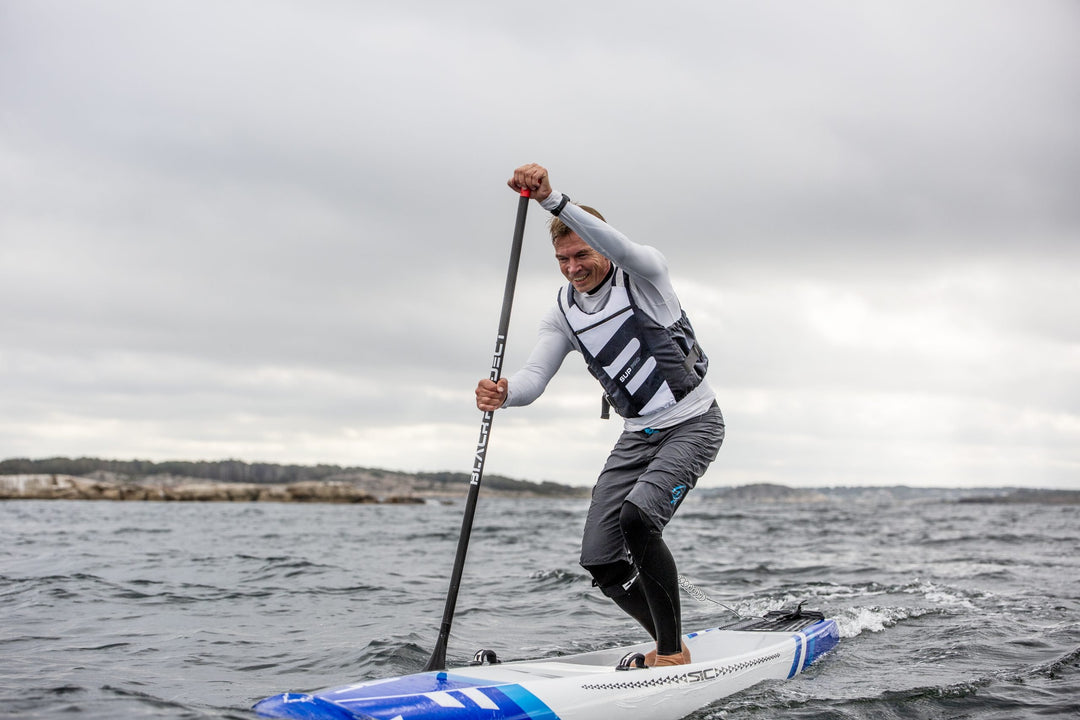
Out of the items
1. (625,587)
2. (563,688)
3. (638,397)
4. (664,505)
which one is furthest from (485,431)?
(563,688)

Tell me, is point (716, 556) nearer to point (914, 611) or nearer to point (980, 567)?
point (980, 567)

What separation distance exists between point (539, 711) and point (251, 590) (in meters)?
6.79

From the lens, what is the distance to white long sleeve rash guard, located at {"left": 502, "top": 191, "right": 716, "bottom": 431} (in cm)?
433

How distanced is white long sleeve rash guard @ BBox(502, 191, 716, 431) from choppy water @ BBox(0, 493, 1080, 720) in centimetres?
174

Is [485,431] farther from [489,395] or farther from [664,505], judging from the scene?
[664,505]

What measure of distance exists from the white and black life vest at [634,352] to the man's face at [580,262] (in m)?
0.10

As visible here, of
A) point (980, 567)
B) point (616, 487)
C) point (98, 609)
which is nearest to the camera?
point (616, 487)

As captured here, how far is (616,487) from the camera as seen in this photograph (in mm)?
5137

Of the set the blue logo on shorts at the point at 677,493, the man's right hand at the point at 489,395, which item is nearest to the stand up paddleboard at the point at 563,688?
the blue logo on shorts at the point at 677,493

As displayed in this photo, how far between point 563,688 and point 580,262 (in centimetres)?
228

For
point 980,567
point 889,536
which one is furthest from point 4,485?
point 980,567

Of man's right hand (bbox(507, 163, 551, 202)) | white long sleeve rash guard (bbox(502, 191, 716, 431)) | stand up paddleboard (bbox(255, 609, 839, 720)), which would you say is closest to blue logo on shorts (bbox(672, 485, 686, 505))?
white long sleeve rash guard (bbox(502, 191, 716, 431))

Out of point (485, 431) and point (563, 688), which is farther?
point (485, 431)

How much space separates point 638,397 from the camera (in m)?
4.91
